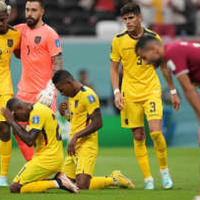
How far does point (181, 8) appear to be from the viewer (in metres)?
20.7

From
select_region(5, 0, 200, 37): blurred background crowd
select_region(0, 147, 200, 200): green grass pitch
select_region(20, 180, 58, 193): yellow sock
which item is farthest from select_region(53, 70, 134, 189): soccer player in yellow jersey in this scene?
select_region(5, 0, 200, 37): blurred background crowd

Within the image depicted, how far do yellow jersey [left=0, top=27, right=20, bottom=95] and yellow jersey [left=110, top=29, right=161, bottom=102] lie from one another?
4.88 feet

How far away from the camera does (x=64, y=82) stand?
9.51 m

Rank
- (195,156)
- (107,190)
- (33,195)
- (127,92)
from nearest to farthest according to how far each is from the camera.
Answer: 1. (33,195)
2. (107,190)
3. (127,92)
4. (195,156)

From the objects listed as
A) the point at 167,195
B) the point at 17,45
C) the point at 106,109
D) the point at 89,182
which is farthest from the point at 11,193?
the point at 106,109

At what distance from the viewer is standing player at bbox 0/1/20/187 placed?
34.7ft

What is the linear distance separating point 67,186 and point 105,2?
1260 cm

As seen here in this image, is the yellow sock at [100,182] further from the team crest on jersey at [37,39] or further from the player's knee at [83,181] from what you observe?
the team crest on jersey at [37,39]

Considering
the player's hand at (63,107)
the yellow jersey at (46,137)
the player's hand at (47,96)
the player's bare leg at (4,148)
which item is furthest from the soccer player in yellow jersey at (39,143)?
the player's bare leg at (4,148)

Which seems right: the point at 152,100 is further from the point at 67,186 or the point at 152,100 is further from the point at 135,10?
the point at 67,186

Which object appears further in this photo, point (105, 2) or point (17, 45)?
point (105, 2)

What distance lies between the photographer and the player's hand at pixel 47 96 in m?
10.4

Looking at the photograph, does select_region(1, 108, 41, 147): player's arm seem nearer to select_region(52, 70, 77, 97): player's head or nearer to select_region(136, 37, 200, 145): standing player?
select_region(52, 70, 77, 97): player's head

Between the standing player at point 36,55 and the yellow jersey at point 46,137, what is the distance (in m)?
1.42
